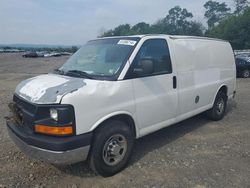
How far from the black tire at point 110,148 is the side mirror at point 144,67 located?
0.80 m

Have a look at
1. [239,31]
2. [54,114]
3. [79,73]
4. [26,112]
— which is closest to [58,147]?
[54,114]

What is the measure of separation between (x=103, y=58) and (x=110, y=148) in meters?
1.41

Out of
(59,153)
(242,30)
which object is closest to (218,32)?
(242,30)

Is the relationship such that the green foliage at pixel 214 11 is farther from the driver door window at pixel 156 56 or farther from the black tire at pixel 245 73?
the driver door window at pixel 156 56

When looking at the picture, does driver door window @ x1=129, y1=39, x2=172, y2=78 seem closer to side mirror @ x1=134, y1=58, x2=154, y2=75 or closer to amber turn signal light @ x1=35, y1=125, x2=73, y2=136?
side mirror @ x1=134, y1=58, x2=154, y2=75

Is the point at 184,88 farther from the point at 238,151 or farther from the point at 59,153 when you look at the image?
the point at 59,153

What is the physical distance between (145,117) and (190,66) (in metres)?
1.58

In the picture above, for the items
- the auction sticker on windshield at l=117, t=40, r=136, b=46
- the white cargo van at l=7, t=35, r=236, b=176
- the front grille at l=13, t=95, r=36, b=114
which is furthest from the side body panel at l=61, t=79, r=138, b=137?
the auction sticker on windshield at l=117, t=40, r=136, b=46

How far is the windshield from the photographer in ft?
13.0

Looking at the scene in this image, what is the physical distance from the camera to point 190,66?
5117mm

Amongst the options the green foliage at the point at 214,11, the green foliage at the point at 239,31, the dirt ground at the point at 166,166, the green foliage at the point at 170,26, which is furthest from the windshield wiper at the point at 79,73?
the green foliage at the point at 214,11

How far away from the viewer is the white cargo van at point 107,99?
329cm

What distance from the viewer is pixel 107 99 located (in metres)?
3.59

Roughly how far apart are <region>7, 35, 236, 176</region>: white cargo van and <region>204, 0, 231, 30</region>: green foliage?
109 meters
